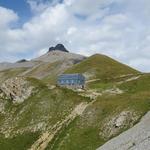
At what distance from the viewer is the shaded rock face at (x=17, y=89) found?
4144 inches

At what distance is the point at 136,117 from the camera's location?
237ft

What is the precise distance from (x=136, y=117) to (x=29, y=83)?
44.0 meters

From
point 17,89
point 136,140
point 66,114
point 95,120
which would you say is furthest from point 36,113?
point 136,140

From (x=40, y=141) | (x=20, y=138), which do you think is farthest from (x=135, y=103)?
(x=20, y=138)

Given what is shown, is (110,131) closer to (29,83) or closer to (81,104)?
(81,104)

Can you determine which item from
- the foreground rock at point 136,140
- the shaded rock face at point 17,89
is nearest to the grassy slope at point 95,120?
the foreground rock at point 136,140

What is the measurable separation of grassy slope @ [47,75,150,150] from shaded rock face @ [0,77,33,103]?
2490cm

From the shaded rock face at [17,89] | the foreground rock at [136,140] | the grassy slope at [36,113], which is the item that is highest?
the shaded rock face at [17,89]

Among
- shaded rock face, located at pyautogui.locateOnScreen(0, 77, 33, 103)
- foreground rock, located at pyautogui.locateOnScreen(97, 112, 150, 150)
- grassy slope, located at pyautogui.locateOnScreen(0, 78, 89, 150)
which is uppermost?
shaded rock face, located at pyautogui.locateOnScreen(0, 77, 33, 103)

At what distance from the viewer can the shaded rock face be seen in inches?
4144

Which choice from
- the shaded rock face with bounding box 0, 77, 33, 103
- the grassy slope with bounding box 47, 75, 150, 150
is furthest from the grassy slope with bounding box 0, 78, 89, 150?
the grassy slope with bounding box 47, 75, 150, 150

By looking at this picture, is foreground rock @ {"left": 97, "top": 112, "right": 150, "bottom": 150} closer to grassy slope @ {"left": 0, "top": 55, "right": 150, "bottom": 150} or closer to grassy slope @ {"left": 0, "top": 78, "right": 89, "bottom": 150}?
grassy slope @ {"left": 0, "top": 55, "right": 150, "bottom": 150}

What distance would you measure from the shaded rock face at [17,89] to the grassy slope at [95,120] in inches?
980

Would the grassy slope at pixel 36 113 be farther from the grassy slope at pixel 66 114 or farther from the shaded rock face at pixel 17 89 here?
the shaded rock face at pixel 17 89
